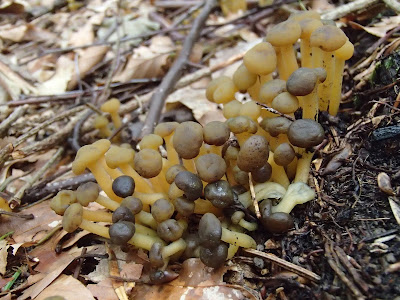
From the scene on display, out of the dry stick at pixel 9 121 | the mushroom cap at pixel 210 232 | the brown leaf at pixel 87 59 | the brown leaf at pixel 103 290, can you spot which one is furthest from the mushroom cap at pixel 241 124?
the brown leaf at pixel 87 59

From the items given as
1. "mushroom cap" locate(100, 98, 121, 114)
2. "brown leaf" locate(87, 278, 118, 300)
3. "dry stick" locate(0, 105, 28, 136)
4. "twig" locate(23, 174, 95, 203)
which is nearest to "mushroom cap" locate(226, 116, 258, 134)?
"brown leaf" locate(87, 278, 118, 300)

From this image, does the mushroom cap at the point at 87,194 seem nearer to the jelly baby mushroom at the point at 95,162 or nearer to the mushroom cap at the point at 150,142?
the jelly baby mushroom at the point at 95,162

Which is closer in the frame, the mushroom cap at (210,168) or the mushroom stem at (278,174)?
the mushroom cap at (210,168)

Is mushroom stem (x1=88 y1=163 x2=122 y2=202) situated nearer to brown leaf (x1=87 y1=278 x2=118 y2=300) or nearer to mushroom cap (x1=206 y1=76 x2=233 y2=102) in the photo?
brown leaf (x1=87 y1=278 x2=118 y2=300)

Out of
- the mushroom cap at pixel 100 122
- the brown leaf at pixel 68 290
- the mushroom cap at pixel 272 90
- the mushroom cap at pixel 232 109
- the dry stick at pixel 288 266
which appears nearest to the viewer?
the dry stick at pixel 288 266

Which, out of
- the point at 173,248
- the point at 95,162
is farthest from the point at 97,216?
the point at 173,248

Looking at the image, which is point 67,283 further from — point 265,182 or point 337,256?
point 337,256

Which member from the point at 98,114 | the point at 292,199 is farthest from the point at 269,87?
the point at 98,114
